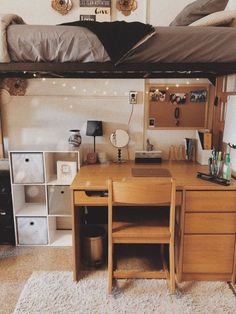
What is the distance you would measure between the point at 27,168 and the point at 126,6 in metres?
1.81

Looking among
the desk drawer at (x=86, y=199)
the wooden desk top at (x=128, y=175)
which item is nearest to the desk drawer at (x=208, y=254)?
the wooden desk top at (x=128, y=175)

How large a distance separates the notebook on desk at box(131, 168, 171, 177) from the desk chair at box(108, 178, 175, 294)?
0.26 metres

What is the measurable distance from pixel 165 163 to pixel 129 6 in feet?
5.10

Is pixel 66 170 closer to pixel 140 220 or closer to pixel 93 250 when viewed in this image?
pixel 93 250

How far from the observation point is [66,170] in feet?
8.58

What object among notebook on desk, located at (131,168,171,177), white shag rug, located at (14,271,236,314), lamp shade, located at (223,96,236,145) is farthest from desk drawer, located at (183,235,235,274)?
lamp shade, located at (223,96,236,145)

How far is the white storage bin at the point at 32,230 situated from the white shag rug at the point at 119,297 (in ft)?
1.64

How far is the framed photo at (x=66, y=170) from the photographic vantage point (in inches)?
102

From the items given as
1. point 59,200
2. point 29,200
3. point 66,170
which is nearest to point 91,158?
point 66,170

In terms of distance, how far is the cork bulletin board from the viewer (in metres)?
2.67

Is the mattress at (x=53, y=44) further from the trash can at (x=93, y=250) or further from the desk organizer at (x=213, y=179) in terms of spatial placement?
the trash can at (x=93, y=250)

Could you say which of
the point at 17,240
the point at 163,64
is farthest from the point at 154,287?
the point at 163,64

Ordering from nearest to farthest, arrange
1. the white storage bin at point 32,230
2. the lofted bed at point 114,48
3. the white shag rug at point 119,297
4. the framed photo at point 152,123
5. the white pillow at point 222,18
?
the lofted bed at point 114,48
the white pillow at point 222,18
the white shag rug at point 119,297
the white storage bin at point 32,230
the framed photo at point 152,123

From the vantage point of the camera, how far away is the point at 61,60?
1.65m
